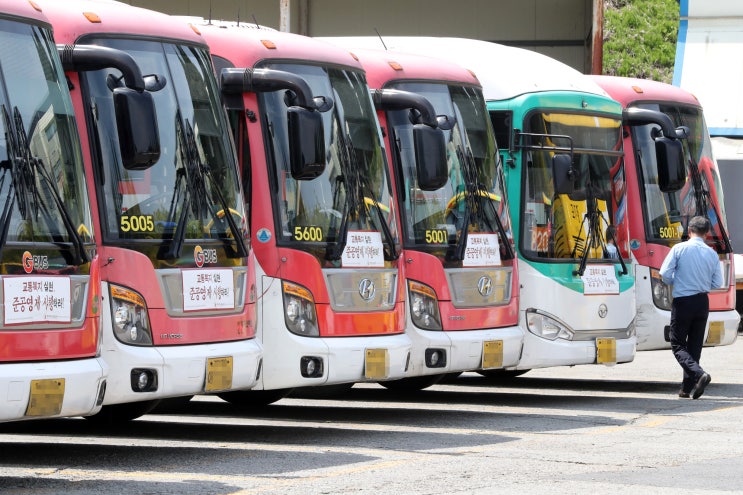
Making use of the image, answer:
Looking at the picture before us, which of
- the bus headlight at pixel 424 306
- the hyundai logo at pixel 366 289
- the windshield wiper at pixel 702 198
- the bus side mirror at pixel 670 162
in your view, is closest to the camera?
the hyundai logo at pixel 366 289

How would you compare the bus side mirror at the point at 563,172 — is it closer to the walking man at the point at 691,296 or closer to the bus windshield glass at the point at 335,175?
the walking man at the point at 691,296

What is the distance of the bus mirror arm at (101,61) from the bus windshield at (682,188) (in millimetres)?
7835

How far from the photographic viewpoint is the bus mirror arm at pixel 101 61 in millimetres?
9648

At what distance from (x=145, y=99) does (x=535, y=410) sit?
5.58m

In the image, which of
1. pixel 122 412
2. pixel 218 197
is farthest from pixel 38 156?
pixel 122 412

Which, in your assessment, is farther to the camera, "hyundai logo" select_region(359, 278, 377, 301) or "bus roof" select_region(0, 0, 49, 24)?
"hyundai logo" select_region(359, 278, 377, 301)

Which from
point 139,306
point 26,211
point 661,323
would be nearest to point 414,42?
point 661,323

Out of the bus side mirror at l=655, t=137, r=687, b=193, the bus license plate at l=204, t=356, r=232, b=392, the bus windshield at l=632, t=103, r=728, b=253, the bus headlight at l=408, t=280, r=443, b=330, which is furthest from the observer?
the bus windshield at l=632, t=103, r=728, b=253

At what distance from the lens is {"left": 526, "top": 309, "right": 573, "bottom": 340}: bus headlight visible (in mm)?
14445

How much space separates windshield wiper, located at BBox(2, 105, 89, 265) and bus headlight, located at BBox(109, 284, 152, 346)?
102 cm

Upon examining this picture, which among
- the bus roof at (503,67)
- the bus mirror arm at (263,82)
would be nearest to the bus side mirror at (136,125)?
the bus mirror arm at (263,82)

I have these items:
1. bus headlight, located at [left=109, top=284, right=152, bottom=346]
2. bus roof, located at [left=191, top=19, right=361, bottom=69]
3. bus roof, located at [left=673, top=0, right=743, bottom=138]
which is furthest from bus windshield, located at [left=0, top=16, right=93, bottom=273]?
bus roof, located at [left=673, top=0, right=743, bottom=138]

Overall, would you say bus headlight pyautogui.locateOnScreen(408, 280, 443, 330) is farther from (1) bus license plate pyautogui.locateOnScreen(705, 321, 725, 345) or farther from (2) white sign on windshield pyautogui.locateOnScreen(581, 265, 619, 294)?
(1) bus license plate pyautogui.locateOnScreen(705, 321, 725, 345)

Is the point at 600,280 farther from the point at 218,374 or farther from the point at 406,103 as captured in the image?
the point at 218,374
